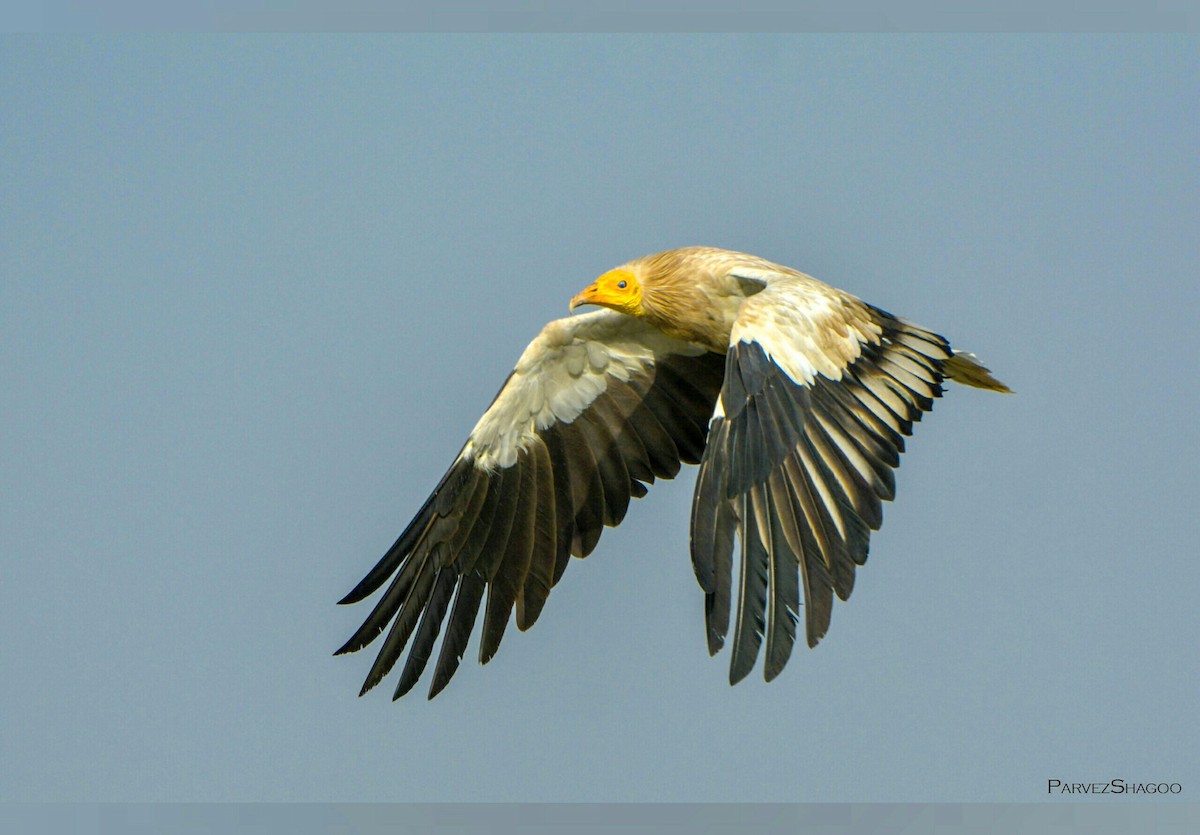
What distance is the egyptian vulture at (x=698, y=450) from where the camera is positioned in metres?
6.74

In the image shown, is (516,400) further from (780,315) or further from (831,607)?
(831,607)

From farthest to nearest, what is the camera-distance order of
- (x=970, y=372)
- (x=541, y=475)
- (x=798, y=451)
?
(x=541, y=475), (x=970, y=372), (x=798, y=451)

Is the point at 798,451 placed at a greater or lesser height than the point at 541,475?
lesser

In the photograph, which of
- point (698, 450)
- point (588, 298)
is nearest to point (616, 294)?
point (588, 298)

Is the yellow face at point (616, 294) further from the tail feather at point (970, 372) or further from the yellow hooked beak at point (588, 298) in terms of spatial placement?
the tail feather at point (970, 372)

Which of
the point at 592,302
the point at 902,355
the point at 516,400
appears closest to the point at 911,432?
the point at 902,355

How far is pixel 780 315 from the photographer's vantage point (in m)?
7.82

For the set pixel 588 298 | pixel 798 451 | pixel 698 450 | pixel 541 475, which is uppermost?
pixel 588 298

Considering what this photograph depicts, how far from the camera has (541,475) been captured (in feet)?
32.2

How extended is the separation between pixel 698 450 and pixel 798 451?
9.08 ft

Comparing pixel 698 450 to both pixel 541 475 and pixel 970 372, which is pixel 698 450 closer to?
pixel 541 475

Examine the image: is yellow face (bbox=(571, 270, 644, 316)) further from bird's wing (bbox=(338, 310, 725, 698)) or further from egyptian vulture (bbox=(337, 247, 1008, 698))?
bird's wing (bbox=(338, 310, 725, 698))

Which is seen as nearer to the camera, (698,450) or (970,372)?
(970,372)

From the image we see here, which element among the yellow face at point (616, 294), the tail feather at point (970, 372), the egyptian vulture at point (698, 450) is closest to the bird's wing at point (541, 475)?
the egyptian vulture at point (698, 450)
